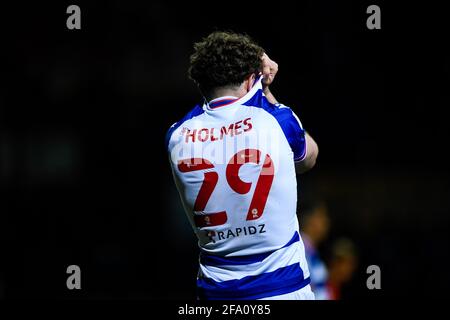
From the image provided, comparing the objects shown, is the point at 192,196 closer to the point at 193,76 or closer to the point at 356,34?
the point at 193,76

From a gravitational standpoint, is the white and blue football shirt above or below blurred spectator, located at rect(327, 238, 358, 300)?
above

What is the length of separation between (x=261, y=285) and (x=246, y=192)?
44cm

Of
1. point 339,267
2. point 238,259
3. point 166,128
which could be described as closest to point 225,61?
point 238,259

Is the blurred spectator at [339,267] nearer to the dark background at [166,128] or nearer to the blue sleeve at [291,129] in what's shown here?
the dark background at [166,128]

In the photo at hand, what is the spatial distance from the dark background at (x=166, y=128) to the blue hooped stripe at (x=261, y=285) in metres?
6.12

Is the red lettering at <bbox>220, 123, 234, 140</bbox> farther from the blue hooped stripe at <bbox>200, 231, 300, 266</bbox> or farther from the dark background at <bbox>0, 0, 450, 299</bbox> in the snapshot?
the dark background at <bbox>0, 0, 450, 299</bbox>

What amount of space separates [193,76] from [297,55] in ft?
21.8

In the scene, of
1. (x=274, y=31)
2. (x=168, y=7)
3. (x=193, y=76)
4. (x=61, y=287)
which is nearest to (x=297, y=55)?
(x=274, y=31)

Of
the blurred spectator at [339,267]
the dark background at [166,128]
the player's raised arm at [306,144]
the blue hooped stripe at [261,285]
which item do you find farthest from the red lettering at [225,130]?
the dark background at [166,128]

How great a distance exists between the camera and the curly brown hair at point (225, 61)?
3.59 m

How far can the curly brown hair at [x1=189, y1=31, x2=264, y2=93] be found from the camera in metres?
3.59

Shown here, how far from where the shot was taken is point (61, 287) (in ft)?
30.3

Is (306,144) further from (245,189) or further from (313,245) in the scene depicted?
(313,245)

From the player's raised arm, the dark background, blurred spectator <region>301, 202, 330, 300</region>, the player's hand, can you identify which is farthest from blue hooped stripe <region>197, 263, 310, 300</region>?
the dark background
